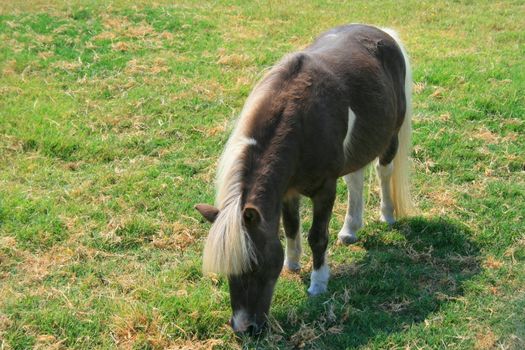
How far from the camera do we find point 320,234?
4.45 m

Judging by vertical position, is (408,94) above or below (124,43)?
above

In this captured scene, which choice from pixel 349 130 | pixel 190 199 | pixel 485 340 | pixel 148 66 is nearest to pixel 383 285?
pixel 485 340

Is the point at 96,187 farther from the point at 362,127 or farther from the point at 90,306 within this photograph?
the point at 362,127

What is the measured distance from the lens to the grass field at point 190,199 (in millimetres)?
4121

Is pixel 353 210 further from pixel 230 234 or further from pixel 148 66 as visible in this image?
pixel 148 66

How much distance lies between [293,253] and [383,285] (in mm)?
699

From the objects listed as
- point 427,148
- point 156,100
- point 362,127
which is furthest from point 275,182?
point 156,100

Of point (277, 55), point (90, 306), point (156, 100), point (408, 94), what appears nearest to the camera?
point (90, 306)

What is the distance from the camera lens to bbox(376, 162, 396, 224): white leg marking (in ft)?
18.1

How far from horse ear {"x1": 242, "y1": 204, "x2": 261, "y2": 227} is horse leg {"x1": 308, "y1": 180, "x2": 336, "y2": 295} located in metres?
0.89

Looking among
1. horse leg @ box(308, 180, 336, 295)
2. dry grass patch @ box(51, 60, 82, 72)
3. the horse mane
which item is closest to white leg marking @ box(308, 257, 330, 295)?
horse leg @ box(308, 180, 336, 295)

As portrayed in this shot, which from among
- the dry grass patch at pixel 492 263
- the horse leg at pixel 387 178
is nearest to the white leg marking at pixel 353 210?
the horse leg at pixel 387 178

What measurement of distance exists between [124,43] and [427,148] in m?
5.30

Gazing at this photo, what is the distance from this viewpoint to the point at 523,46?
10031 millimetres
